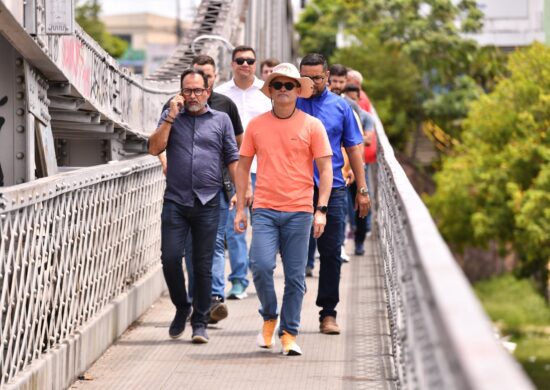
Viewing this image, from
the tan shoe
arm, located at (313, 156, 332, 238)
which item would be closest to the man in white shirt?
the tan shoe

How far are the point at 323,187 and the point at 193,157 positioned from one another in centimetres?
88

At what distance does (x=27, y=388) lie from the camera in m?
6.65

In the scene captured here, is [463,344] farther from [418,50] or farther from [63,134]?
[418,50]

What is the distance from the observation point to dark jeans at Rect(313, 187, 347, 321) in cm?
918

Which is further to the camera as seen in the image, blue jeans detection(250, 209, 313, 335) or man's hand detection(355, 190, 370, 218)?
man's hand detection(355, 190, 370, 218)

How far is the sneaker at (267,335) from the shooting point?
28.9ft

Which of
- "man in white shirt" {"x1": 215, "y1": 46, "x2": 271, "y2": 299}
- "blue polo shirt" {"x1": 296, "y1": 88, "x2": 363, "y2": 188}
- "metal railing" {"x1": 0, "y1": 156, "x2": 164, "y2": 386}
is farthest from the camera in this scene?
"man in white shirt" {"x1": 215, "y1": 46, "x2": 271, "y2": 299}

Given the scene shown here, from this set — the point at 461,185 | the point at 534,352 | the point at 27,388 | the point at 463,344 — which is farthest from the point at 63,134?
the point at 461,185

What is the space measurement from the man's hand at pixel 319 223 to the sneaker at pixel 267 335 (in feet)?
2.19

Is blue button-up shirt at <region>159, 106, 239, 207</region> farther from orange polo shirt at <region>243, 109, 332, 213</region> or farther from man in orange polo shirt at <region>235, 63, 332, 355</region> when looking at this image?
orange polo shirt at <region>243, 109, 332, 213</region>

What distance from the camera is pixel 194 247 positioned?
906cm

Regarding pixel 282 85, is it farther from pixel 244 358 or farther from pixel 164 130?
pixel 244 358

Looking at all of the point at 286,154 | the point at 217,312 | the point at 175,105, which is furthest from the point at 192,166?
the point at 217,312

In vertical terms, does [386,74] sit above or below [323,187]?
below
